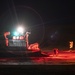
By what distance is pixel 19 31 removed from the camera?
32750 millimetres

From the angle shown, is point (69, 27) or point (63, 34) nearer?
point (63, 34)

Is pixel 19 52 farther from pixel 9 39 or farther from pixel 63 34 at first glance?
pixel 63 34

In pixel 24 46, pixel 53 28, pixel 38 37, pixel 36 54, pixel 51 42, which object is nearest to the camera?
pixel 36 54

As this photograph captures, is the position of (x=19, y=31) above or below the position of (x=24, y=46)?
above

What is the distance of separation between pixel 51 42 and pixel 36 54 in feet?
62.0

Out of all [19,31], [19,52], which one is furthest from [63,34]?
[19,52]

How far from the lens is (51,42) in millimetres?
47469
